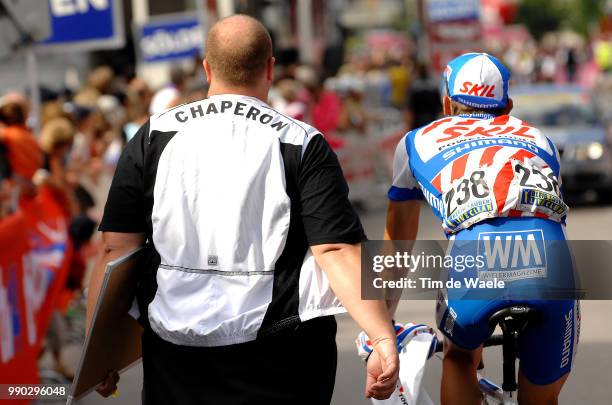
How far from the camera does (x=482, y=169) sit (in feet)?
14.9

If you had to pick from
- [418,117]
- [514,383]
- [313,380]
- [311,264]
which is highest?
[311,264]

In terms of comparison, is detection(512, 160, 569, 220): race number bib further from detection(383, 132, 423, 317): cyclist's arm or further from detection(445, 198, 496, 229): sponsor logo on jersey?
detection(383, 132, 423, 317): cyclist's arm

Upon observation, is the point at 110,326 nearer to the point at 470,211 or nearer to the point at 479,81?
the point at 470,211

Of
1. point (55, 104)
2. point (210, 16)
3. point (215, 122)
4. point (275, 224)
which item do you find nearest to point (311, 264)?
point (275, 224)

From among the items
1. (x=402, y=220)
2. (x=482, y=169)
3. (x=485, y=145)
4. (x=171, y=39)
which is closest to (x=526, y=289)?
(x=482, y=169)

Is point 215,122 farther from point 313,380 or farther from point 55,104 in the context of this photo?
point 55,104

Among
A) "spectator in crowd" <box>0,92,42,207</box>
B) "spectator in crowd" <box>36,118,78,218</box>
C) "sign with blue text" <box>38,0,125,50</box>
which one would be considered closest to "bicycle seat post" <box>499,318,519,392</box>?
"spectator in crowd" <box>0,92,42,207</box>

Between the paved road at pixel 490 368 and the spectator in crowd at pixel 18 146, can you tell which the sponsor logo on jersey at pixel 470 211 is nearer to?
the paved road at pixel 490 368

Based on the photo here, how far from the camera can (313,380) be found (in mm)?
3930

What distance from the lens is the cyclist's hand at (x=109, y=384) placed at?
13.8ft

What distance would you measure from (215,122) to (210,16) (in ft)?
72.7

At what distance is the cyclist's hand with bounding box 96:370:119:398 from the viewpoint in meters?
4.22

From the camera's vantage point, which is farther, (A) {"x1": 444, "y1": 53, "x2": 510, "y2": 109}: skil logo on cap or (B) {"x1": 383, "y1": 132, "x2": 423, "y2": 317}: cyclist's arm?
(B) {"x1": 383, "y1": 132, "x2": 423, "y2": 317}: cyclist's arm

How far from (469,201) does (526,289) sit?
1.23ft
